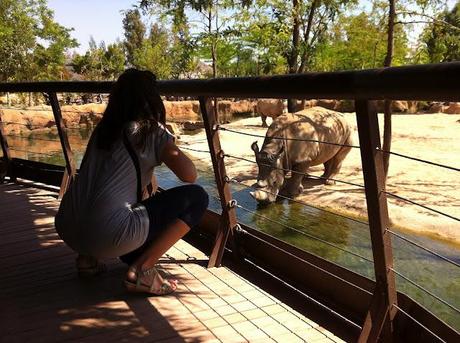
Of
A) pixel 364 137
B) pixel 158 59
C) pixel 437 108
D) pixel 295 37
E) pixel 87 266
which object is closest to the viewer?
pixel 364 137

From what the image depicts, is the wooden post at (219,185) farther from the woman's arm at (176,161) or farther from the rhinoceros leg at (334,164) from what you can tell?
the rhinoceros leg at (334,164)

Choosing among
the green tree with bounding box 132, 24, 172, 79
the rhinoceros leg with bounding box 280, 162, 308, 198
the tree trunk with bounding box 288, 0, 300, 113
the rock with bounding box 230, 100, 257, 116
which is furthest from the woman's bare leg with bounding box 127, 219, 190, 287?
the green tree with bounding box 132, 24, 172, 79

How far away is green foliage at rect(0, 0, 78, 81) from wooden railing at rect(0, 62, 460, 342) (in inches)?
1018

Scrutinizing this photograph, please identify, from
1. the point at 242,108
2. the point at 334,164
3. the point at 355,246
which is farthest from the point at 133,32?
the point at 355,246

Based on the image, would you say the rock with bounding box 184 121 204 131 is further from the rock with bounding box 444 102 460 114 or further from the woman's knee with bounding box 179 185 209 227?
the woman's knee with bounding box 179 185 209 227

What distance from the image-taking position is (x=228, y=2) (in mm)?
14734

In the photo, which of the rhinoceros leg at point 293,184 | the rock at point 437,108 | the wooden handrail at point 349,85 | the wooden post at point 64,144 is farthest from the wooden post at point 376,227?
the rock at point 437,108

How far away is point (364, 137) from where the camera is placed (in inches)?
67.4

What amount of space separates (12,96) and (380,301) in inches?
1358

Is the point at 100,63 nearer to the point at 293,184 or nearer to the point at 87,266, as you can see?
the point at 293,184

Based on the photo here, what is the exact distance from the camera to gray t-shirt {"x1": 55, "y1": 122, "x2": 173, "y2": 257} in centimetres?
223

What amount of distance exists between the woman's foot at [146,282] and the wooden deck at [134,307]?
0.16 ft

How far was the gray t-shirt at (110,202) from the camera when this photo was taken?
223 centimetres

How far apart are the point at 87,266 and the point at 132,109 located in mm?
1000
